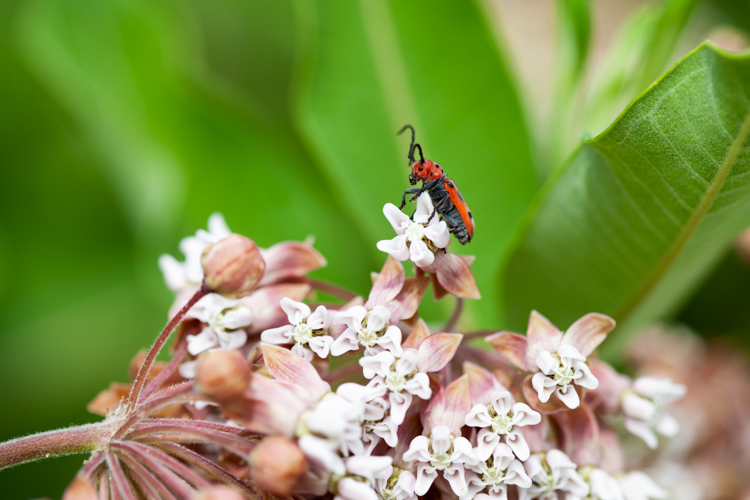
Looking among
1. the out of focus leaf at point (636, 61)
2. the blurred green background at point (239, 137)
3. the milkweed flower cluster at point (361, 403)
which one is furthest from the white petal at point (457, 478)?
the out of focus leaf at point (636, 61)

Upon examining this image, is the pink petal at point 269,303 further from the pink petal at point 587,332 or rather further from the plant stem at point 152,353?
the pink petal at point 587,332

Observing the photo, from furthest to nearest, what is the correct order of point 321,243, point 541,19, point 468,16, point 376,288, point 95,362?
point 541,19
point 95,362
point 321,243
point 468,16
point 376,288

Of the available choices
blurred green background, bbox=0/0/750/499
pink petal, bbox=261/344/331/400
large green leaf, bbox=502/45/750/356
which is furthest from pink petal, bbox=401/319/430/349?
blurred green background, bbox=0/0/750/499

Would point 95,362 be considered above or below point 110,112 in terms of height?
below

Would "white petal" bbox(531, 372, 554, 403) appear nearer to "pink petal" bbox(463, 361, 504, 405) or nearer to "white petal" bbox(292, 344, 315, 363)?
"pink petal" bbox(463, 361, 504, 405)

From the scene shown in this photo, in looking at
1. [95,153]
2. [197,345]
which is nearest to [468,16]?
[197,345]

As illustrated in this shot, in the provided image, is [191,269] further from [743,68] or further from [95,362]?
[95,362]

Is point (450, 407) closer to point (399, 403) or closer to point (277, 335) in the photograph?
point (399, 403)
